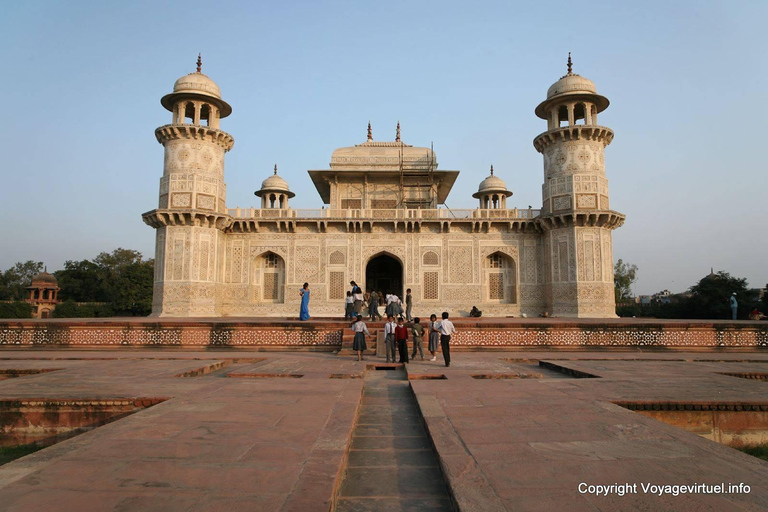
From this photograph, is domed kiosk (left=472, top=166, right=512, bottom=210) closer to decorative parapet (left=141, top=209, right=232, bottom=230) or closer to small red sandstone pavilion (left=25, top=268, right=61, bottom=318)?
decorative parapet (left=141, top=209, right=232, bottom=230)

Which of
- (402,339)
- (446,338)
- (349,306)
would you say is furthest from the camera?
(349,306)

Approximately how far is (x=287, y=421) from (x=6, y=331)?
11981 millimetres

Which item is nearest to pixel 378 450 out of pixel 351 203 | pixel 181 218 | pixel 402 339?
pixel 402 339

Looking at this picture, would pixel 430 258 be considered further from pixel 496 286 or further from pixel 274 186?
pixel 274 186

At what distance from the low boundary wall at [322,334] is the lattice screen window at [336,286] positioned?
951cm

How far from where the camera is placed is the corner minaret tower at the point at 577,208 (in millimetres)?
20125

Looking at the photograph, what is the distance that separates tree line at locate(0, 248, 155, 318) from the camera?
36188mm

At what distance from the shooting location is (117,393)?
521 cm

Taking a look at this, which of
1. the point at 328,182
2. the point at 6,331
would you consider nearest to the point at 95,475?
the point at 6,331

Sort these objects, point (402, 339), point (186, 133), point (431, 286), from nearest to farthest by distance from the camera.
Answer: point (402, 339) → point (186, 133) → point (431, 286)

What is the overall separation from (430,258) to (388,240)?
206cm

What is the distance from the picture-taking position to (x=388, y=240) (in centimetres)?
2245

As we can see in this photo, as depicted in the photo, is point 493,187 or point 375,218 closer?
point 375,218

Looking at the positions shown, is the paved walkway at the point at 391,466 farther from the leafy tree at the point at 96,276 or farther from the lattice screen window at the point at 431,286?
the leafy tree at the point at 96,276
